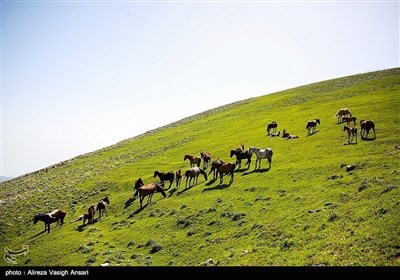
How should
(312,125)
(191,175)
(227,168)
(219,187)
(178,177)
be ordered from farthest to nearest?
(312,125), (178,177), (191,175), (227,168), (219,187)

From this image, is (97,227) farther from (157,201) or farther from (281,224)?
(281,224)

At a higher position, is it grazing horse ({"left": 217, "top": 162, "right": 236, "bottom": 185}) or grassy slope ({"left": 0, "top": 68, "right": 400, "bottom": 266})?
grazing horse ({"left": 217, "top": 162, "right": 236, "bottom": 185})

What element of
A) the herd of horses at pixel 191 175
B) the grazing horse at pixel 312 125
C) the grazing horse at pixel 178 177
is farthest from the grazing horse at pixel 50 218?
the grazing horse at pixel 312 125

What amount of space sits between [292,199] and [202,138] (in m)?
42.1

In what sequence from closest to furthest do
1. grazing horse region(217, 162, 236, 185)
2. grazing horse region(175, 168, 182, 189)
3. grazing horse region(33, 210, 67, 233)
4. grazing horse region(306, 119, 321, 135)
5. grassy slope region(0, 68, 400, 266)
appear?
grassy slope region(0, 68, 400, 266) → grazing horse region(33, 210, 67, 233) → grazing horse region(217, 162, 236, 185) → grazing horse region(175, 168, 182, 189) → grazing horse region(306, 119, 321, 135)

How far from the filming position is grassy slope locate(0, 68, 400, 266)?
1655 cm

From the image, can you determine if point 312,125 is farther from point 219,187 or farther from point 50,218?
point 50,218

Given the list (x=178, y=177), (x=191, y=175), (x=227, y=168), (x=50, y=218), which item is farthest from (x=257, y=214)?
(x=50, y=218)

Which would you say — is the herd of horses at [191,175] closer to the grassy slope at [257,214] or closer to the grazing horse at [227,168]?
the grazing horse at [227,168]

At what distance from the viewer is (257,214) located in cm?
2406

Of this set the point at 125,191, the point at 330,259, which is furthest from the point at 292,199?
the point at 125,191

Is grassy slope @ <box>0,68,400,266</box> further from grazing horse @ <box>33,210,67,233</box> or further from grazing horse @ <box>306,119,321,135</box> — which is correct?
grazing horse @ <box>306,119,321,135</box>

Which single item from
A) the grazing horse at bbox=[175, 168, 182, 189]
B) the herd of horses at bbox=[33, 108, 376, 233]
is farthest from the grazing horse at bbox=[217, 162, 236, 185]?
the grazing horse at bbox=[175, 168, 182, 189]
